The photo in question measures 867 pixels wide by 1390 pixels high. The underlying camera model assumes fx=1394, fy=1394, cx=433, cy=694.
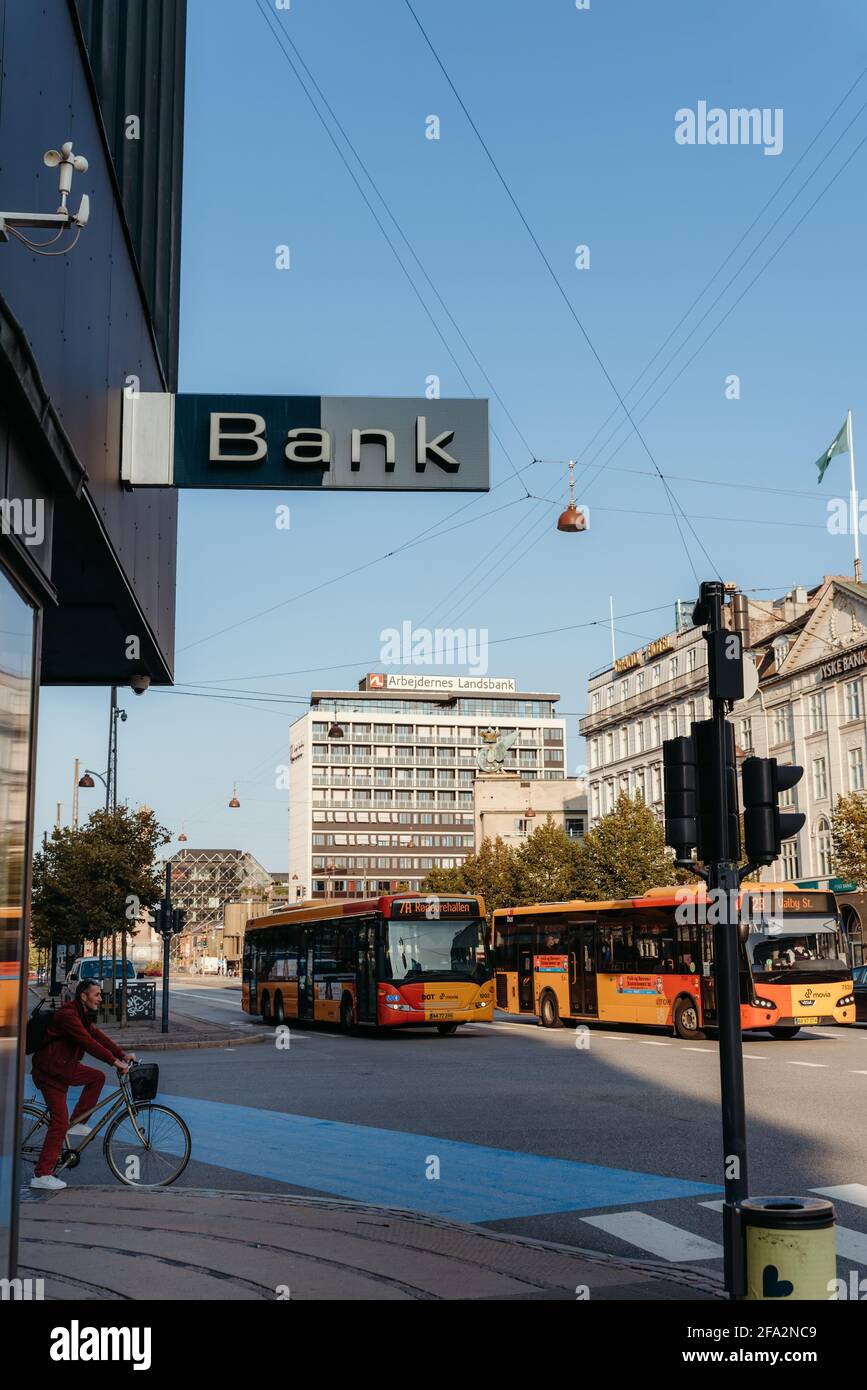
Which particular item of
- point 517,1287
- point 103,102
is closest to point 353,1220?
point 517,1287

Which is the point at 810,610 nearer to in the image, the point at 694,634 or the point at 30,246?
the point at 694,634

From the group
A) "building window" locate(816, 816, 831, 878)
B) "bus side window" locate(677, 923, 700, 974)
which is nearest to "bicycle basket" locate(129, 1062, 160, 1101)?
"bus side window" locate(677, 923, 700, 974)

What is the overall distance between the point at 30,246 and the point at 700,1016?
24.1 metres

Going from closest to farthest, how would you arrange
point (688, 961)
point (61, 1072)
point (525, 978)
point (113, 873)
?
1. point (61, 1072)
2. point (688, 961)
3. point (525, 978)
4. point (113, 873)

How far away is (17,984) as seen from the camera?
6742 mm

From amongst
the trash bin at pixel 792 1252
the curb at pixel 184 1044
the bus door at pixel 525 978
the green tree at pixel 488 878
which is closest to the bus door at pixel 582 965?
the bus door at pixel 525 978

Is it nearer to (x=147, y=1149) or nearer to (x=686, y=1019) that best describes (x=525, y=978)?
(x=686, y=1019)

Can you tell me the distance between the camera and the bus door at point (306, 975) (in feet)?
109

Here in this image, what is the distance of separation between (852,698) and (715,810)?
5612cm

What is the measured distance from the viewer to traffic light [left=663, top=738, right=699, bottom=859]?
8.41m

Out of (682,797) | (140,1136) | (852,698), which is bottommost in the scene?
(140,1136)

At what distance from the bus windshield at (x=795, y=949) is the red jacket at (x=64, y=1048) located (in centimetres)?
1775

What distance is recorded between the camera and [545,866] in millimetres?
77188

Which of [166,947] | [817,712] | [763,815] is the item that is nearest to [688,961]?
[166,947]
